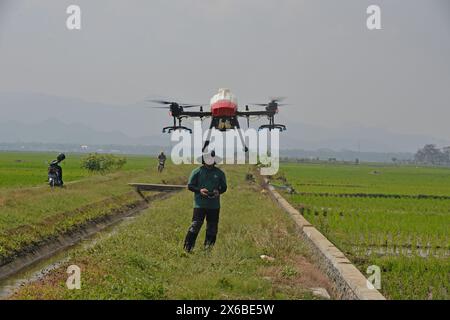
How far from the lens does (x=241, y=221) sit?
13641 mm

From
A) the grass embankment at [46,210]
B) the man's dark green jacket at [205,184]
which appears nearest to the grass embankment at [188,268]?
the man's dark green jacket at [205,184]

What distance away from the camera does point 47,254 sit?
11.9 m

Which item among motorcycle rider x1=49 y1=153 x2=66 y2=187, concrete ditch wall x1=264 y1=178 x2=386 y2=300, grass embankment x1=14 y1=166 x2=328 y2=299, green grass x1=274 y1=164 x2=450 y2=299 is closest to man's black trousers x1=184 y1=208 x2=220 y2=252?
grass embankment x1=14 y1=166 x2=328 y2=299

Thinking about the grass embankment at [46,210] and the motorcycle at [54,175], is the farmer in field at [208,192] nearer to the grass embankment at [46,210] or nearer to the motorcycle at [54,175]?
the grass embankment at [46,210]

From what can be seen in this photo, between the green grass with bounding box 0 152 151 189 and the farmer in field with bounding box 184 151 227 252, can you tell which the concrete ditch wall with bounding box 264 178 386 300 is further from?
the green grass with bounding box 0 152 151 189

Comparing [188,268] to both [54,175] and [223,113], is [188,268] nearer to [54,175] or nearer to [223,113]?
[223,113]

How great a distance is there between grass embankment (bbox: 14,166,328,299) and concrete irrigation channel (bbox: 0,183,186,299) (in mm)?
1091

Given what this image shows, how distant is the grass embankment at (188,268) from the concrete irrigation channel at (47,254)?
109 centimetres

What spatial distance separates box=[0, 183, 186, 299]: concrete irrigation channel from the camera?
963cm

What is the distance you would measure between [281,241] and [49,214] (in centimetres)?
673

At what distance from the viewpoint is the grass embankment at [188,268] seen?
6559 millimetres

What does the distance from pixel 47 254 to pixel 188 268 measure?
5117 millimetres

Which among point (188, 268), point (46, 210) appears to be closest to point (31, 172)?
point (46, 210)
